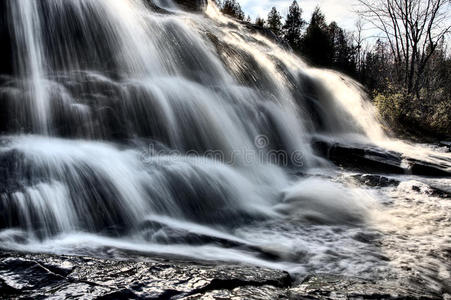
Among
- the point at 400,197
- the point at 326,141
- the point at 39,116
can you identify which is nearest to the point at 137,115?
the point at 39,116

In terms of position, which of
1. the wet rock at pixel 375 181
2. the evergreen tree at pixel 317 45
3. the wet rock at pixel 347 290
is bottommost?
the wet rock at pixel 347 290

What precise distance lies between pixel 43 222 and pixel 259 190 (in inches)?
124

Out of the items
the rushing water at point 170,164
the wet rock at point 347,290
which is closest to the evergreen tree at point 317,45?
the rushing water at point 170,164

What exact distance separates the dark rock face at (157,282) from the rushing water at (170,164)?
0.47 metres

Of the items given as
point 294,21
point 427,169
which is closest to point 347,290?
point 427,169

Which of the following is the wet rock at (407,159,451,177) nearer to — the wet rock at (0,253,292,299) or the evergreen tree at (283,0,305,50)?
the wet rock at (0,253,292,299)

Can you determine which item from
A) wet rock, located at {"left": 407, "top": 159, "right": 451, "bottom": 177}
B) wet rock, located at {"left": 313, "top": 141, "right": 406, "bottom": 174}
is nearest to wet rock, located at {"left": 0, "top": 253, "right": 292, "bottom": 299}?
wet rock, located at {"left": 313, "top": 141, "right": 406, "bottom": 174}

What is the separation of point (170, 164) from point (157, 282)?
269 centimetres

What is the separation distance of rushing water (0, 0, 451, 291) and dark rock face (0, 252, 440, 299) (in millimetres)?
468

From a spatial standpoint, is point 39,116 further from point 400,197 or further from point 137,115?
point 400,197

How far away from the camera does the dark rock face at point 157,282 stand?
1923 mm

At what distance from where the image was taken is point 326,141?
8.70 m

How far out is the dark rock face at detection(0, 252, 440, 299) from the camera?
1.92 meters

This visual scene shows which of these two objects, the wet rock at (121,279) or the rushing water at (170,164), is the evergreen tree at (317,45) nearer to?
the rushing water at (170,164)
